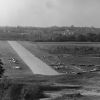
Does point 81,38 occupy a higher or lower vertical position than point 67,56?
lower

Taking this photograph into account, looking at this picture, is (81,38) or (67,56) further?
(81,38)

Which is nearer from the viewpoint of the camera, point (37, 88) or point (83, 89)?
point (37, 88)

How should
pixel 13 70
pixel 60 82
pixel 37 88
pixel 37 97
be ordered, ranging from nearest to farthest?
pixel 37 97
pixel 37 88
pixel 60 82
pixel 13 70

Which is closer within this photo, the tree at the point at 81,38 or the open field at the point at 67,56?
the open field at the point at 67,56

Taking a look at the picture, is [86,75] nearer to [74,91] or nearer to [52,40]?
[74,91]

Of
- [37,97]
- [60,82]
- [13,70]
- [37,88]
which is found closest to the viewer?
[37,97]

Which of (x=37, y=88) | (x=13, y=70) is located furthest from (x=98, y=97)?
(x=13, y=70)

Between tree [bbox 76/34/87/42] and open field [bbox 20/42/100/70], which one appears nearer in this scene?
open field [bbox 20/42/100/70]

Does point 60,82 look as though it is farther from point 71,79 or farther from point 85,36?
point 85,36

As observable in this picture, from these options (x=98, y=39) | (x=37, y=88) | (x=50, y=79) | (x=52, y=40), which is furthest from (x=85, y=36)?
(x=37, y=88)
